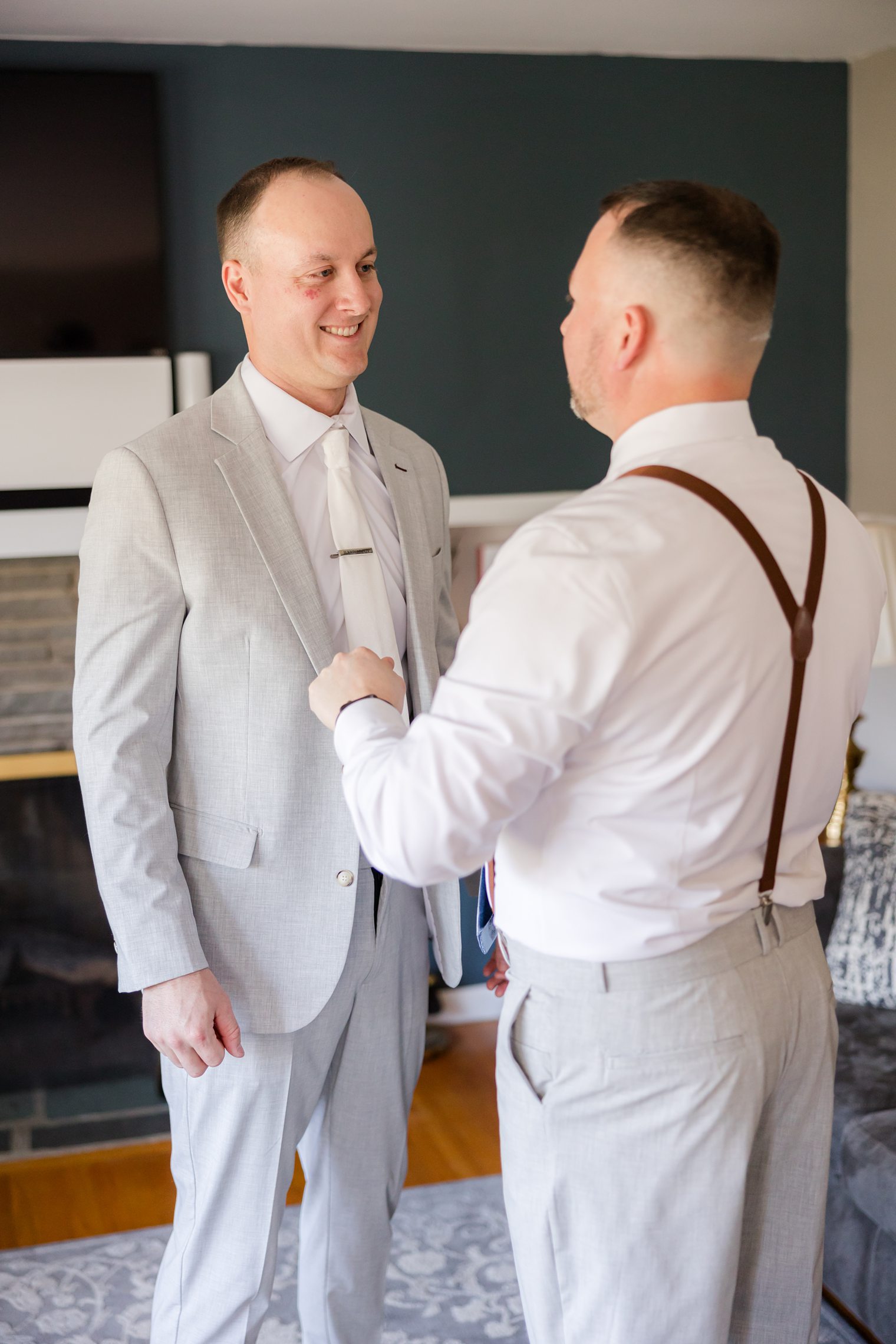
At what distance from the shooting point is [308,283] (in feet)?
5.70

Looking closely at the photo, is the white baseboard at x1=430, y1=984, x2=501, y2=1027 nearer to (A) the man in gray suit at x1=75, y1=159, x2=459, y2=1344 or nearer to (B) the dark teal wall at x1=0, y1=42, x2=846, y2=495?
(B) the dark teal wall at x1=0, y1=42, x2=846, y2=495

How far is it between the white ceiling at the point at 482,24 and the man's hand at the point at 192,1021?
7.85ft

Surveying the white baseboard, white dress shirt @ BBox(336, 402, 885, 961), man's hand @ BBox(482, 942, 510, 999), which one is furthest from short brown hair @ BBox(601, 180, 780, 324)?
the white baseboard

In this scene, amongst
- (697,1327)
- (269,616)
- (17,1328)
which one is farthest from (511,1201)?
(17,1328)

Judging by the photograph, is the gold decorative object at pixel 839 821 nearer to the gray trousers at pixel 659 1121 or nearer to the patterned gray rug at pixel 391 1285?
the patterned gray rug at pixel 391 1285

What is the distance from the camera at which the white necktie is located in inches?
68.6

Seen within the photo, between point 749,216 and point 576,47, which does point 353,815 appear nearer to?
point 749,216

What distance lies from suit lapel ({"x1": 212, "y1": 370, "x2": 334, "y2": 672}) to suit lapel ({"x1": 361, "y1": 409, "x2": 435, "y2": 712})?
17 centimetres

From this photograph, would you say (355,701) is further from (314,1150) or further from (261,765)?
(314,1150)

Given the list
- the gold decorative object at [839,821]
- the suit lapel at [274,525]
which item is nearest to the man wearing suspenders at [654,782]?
the suit lapel at [274,525]

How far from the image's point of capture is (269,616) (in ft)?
5.41

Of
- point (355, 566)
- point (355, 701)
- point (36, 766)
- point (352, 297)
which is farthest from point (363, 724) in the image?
point (36, 766)

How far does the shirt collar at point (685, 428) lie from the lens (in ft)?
3.94

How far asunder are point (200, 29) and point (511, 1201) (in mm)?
2942
